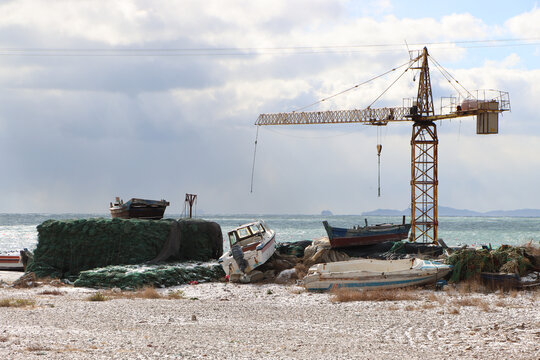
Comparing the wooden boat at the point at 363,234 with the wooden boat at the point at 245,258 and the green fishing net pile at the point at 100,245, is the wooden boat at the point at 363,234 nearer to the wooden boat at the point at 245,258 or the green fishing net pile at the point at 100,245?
the wooden boat at the point at 245,258

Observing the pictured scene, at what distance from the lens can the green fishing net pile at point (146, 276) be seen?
1038 inches

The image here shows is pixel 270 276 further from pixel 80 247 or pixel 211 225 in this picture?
pixel 80 247

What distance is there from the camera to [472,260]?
25188mm

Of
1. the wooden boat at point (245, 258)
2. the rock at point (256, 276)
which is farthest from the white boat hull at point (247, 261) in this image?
the rock at point (256, 276)

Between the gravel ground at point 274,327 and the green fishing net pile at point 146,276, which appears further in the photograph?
the green fishing net pile at point 146,276

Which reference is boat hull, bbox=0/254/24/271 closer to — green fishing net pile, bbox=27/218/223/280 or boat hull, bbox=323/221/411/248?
green fishing net pile, bbox=27/218/223/280

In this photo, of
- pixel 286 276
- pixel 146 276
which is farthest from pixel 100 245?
pixel 286 276

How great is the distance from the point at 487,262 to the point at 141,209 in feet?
74.4

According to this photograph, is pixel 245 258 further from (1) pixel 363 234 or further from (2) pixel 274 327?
(2) pixel 274 327

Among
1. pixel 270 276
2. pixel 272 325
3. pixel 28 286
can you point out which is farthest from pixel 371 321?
pixel 28 286

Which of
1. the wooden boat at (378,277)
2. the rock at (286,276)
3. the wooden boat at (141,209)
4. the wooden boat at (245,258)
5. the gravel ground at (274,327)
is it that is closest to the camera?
the gravel ground at (274,327)

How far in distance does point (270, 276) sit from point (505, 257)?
9.71 meters

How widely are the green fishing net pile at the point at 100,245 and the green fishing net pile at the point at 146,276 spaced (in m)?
2.00

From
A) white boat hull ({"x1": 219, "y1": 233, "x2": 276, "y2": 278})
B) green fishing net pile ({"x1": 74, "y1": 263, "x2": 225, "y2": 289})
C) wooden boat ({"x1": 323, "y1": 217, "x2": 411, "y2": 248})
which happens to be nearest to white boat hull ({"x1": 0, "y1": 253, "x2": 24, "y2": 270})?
green fishing net pile ({"x1": 74, "y1": 263, "x2": 225, "y2": 289})
